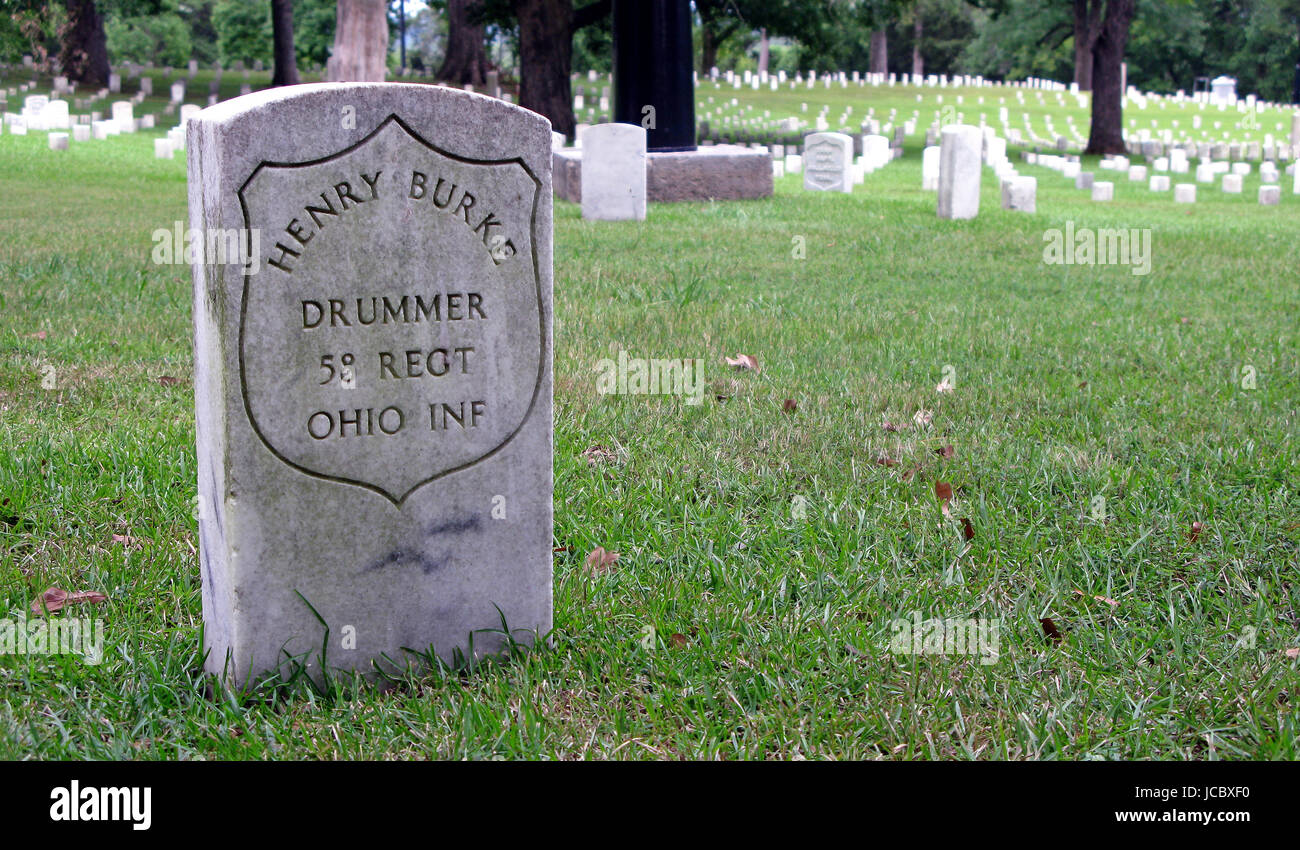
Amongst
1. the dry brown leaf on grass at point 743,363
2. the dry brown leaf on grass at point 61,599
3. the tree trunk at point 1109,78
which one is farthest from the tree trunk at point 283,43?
the dry brown leaf on grass at point 61,599

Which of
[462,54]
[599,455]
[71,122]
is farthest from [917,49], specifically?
[599,455]

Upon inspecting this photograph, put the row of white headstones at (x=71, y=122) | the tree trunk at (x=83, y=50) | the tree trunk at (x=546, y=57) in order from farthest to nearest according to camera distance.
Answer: the tree trunk at (x=83, y=50)
the row of white headstones at (x=71, y=122)
the tree trunk at (x=546, y=57)

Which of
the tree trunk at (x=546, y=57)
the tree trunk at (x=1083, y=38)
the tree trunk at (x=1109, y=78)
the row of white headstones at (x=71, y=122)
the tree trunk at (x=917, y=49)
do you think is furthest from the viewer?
the tree trunk at (x=917, y=49)

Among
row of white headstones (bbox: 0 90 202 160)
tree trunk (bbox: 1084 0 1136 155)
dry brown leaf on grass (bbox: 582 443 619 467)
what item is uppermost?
tree trunk (bbox: 1084 0 1136 155)

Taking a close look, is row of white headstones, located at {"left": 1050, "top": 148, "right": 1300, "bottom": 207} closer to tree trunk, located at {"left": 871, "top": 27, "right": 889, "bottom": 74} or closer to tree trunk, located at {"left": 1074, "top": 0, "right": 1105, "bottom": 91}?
tree trunk, located at {"left": 1074, "top": 0, "right": 1105, "bottom": 91}

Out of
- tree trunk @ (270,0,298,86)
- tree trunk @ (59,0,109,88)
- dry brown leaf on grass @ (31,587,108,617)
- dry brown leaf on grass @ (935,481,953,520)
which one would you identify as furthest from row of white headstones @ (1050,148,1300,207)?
tree trunk @ (59,0,109,88)

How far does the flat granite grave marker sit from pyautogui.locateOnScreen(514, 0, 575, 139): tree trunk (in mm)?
22951

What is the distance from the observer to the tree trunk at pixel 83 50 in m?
39.9

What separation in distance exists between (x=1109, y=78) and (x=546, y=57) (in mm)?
14859

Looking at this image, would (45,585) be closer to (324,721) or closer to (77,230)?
(324,721)

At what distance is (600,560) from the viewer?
3.66m

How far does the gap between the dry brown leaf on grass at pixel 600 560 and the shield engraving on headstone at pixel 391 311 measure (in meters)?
0.75

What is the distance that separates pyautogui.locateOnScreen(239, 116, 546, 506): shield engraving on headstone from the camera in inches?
105

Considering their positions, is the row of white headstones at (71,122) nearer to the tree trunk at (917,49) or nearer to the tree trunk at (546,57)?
the tree trunk at (546,57)
